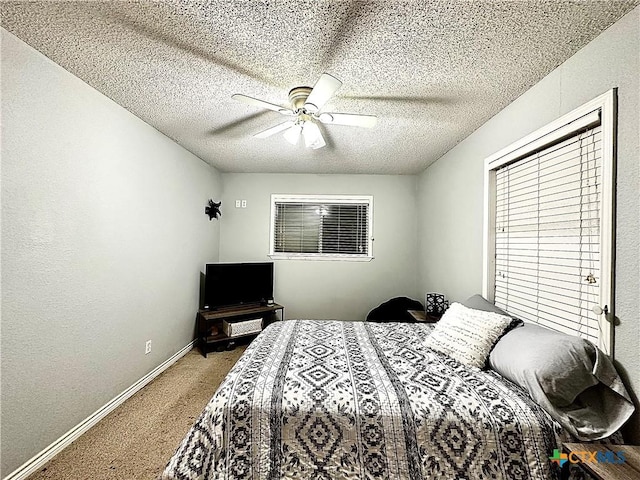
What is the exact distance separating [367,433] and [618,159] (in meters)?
1.75

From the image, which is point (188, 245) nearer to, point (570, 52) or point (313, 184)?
point (313, 184)

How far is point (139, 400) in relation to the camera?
251cm

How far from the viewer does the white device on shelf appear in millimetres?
3700

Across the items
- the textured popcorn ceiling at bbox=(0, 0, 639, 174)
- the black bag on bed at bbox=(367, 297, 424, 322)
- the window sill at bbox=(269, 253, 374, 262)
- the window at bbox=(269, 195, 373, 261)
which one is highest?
the textured popcorn ceiling at bbox=(0, 0, 639, 174)

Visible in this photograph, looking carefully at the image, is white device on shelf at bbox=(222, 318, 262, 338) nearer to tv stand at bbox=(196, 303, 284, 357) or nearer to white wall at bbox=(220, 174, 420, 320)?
tv stand at bbox=(196, 303, 284, 357)

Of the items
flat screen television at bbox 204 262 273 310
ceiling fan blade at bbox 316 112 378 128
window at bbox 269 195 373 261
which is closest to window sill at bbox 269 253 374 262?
window at bbox 269 195 373 261

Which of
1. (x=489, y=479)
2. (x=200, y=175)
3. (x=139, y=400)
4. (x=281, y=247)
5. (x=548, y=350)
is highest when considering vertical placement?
(x=200, y=175)

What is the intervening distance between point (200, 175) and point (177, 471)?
330 centimetres

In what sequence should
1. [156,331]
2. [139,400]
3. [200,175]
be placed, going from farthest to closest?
[200,175] → [156,331] → [139,400]

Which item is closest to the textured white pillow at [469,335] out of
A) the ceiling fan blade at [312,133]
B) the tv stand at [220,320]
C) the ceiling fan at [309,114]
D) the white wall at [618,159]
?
the white wall at [618,159]

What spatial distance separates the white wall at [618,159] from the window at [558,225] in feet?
0.17

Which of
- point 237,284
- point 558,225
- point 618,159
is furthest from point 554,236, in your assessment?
point 237,284

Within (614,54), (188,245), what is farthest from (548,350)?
(188,245)

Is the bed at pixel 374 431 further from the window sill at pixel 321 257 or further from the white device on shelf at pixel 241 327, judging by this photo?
the window sill at pixel 321 257
